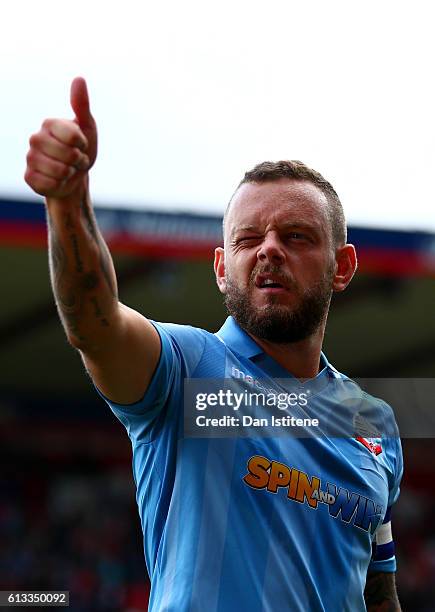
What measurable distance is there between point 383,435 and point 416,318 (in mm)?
11511

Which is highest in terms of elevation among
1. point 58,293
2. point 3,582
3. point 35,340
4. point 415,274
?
point 58,293

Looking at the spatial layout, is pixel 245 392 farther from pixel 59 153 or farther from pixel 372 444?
pixel 59 153

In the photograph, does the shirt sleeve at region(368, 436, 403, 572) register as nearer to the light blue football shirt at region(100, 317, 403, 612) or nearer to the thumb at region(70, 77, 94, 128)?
the light blue football shirt at region(100, 317, 403, 612)

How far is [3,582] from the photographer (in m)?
13.5

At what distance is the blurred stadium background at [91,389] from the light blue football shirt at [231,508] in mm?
8094

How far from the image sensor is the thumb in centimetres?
208

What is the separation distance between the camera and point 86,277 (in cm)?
225

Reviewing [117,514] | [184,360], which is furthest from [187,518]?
[117,514]

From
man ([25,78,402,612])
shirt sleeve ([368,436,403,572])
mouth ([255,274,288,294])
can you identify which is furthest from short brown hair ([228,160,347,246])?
shirt sleeve ([368,436,403,572])

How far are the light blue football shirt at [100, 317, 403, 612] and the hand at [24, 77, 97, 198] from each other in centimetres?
53

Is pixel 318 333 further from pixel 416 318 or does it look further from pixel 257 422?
pixel 416 318

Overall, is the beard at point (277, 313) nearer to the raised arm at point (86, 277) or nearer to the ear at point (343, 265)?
the ear at point (343, 265)

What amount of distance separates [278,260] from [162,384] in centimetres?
53

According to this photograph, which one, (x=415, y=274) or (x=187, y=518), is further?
(x=415, y=274)
